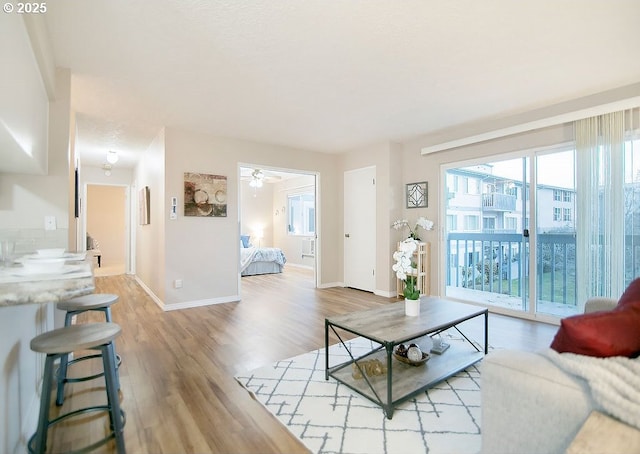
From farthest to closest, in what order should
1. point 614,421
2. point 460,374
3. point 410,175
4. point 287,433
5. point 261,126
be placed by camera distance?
point 410,175
point 261,126
point 460,374
point 287,433
point 614,421

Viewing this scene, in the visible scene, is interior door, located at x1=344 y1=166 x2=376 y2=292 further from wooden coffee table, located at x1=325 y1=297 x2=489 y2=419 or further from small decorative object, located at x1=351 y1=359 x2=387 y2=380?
small decorative object, located at x1=351 y1=359 x2=387 y2=380

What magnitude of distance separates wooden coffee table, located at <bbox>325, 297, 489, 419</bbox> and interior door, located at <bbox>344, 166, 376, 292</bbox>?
2.72 metres

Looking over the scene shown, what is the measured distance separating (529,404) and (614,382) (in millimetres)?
245

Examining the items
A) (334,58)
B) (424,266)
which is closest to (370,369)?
(334,58)

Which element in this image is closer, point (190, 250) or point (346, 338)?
point (346, 338)

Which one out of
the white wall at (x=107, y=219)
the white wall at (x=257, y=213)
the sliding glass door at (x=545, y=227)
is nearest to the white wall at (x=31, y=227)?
the sliding glass door at (x=545, y=227)

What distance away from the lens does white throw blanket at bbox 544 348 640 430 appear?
86 cm

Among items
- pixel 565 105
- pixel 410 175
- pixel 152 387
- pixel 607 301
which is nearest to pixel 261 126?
pixel 410 175

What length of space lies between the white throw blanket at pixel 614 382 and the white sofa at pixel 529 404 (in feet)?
0.16

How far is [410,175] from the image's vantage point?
503cm

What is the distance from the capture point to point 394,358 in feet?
7.86

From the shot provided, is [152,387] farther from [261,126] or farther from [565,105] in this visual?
[565,105]

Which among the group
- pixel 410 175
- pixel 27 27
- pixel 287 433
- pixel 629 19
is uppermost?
pixel 629 19

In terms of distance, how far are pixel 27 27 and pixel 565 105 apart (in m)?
4.65
